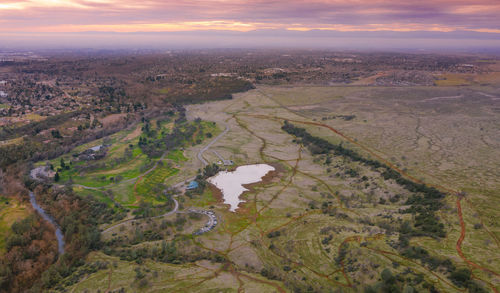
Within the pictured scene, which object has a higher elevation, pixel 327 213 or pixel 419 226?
pixel 419 226

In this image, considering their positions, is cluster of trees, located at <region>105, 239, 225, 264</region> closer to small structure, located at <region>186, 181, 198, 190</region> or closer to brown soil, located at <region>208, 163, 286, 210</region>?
brown soil, located at <region>208, 163, 286, 210</region>

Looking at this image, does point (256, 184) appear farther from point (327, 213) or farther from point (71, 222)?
point (71, 222)

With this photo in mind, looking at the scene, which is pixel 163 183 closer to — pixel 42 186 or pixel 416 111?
pixel 42 186

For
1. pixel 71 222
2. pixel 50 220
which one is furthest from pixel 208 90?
pixel 71 222

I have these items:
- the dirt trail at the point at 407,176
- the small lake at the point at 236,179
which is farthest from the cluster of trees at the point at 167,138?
the dirt trail at the point at 407,176

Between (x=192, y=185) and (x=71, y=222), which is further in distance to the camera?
(x=192, y=185)

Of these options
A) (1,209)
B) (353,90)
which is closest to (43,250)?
(1,209)

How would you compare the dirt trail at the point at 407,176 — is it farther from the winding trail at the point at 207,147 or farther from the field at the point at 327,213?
the winding trail at the point at 207,147

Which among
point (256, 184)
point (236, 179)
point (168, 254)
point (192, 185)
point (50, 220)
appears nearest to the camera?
point (168, 254)
